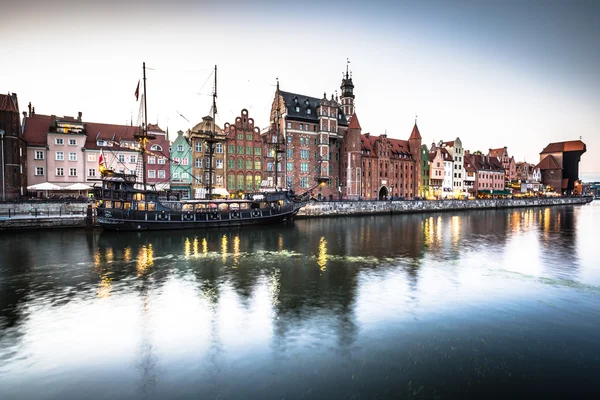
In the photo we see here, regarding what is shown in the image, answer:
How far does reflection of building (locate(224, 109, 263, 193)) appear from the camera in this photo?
2660 inches

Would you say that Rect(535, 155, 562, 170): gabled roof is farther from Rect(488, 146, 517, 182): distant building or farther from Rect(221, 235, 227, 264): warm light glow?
Rect(221, 235, 227, 264): warm light glow

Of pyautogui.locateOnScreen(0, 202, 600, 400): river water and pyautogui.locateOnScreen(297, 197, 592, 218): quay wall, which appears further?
pyautogui.locateOnScreen(297, 197, 592, 218): quay wall

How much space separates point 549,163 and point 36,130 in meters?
194

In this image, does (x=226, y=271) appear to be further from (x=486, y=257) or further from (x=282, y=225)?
(x=282, y=225)

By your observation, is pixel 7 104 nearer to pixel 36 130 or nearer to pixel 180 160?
pixel 36 130

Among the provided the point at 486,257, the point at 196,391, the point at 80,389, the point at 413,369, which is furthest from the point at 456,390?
the point at 486,257

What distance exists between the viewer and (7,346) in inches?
485

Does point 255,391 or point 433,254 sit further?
point 433,254

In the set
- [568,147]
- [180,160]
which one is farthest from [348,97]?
[568,147]

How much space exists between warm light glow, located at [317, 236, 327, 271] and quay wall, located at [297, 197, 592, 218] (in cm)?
2797

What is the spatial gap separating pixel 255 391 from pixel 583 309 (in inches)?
696

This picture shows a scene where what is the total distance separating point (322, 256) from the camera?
29016 millimetres

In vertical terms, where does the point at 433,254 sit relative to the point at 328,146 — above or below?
below

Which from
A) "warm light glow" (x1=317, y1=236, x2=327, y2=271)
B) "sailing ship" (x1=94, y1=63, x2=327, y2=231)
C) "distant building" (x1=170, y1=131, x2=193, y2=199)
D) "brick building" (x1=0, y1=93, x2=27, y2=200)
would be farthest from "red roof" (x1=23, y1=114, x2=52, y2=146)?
"warm light glow" (x1=317, y1=236, x2=327, y2=271)
